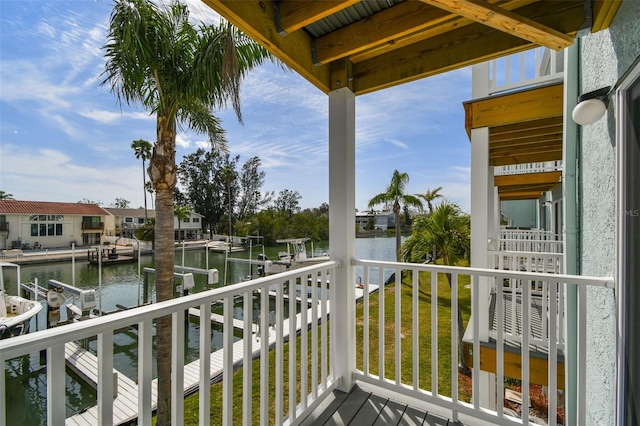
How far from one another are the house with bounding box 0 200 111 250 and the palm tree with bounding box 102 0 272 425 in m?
4.73

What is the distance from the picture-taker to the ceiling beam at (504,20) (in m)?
1.21

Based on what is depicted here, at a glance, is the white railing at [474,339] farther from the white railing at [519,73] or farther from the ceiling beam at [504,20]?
the white railing at [519,73]

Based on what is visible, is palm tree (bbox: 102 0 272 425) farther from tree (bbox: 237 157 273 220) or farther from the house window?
tree (bbox: 237 157 273 220)

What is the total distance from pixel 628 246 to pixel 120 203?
1407 cm

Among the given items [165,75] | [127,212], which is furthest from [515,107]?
[127,212]

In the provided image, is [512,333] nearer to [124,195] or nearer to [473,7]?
[473,7]

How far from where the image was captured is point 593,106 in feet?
4.58

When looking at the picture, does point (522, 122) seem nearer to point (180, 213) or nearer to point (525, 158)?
point (525, 158)

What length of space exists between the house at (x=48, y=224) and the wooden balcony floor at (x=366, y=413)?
8239 mm

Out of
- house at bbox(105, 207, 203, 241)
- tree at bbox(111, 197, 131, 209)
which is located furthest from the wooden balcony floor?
tree at bbox(111, 197, 131, 209)

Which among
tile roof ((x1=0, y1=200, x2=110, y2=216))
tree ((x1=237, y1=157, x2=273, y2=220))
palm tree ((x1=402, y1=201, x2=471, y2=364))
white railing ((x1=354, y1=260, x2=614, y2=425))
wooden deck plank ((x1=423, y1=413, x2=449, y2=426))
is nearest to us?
white railing ((x1=354, y1=260, x2=614, y2=425))

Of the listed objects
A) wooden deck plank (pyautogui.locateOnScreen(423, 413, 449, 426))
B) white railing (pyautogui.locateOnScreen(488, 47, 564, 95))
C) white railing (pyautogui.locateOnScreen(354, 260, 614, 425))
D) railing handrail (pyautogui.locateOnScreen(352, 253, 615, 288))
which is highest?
white railing (pyautogui.locateOnScreen(488, 47, 564, 95))

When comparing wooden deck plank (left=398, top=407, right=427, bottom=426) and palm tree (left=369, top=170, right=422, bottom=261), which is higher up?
palm tree (left=369, top=170, right=422, bottom=261)

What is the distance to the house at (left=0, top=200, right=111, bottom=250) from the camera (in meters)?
6.64
